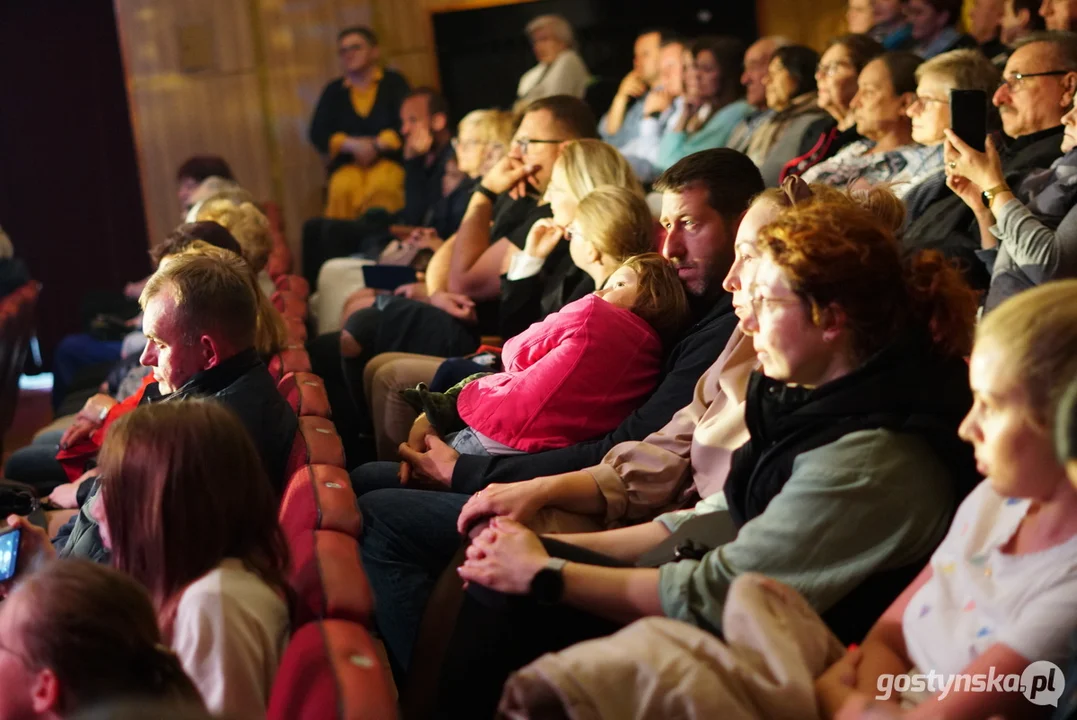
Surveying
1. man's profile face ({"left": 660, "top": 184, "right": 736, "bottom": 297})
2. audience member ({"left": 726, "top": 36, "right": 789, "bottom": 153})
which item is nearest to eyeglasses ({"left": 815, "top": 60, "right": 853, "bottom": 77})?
audience member ({"left": 726, "top": 36, "right": 789, "bottom": 153})

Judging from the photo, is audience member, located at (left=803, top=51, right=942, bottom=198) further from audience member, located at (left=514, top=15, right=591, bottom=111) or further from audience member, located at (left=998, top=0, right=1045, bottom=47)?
audience member, located at (left=514, top=15, right=591, bottom=111)

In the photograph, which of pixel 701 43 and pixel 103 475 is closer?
pixel 103 475

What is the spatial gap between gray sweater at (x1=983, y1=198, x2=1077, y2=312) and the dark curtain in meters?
6.22

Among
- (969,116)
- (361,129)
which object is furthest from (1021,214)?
(361,129)

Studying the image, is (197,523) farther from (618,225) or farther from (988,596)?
(618,225)

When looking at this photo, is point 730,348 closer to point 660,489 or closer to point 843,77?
point 660,489

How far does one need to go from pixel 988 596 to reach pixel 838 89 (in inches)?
113

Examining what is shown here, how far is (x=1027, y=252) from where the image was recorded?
238 cm

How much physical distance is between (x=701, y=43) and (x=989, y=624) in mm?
4155

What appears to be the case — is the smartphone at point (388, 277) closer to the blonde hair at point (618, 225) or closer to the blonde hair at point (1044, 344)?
the blonde hair at point (618, 225)

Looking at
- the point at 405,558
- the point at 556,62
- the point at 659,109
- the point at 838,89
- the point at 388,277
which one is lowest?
the point at 405,558

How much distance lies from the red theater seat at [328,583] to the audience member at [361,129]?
4.82 m

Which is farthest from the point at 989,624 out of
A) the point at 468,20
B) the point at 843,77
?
the point at 468,20

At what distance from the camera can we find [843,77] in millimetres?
3883
